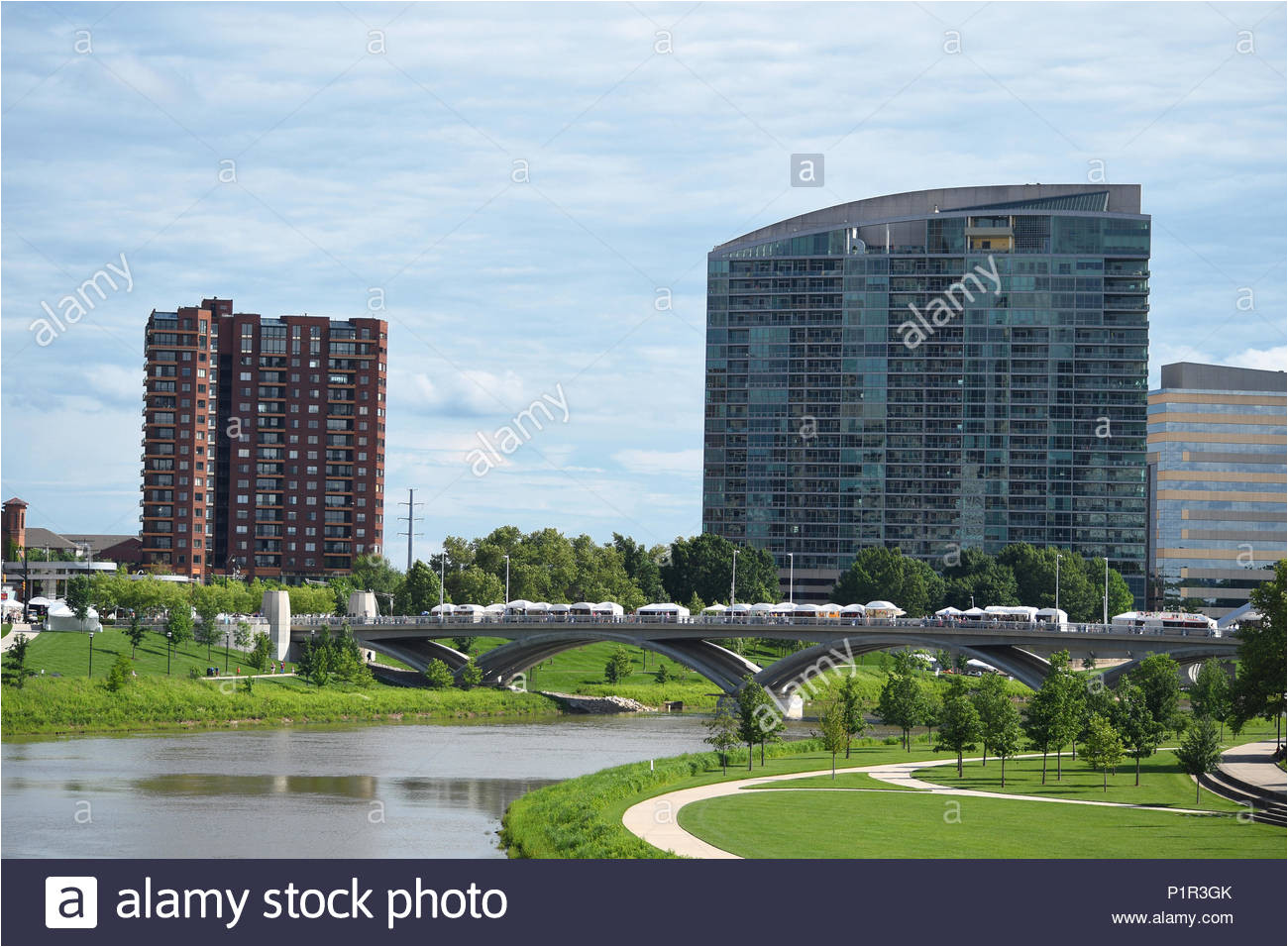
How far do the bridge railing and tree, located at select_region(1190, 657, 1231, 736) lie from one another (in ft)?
56.7

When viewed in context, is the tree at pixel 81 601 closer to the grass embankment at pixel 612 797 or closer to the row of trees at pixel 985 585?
the grass embankment at pixel 612 797

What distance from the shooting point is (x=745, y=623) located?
5103 inches

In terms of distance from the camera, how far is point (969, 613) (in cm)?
13075

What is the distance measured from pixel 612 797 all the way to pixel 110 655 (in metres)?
67.8

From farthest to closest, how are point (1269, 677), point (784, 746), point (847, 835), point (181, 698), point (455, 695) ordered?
point (455, 695), point (181, 698), point (784, 746), point (1269, 677), point (847, 835)

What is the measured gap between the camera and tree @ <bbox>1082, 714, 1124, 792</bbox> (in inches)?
2472

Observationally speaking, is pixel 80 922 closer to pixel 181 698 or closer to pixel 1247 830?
pixel 1247 830

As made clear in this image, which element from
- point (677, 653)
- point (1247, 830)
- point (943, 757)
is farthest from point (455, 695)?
point (1247, 830)

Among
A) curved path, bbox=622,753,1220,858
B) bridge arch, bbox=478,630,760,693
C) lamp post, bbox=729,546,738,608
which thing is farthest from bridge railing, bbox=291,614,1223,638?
curved path, bbox=622,753,1220,858

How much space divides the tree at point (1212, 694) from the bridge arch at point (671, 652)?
135ft

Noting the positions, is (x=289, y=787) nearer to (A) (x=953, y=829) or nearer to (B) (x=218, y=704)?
(A) (x=953, y=829)

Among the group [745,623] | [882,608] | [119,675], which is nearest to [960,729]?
[119,675]

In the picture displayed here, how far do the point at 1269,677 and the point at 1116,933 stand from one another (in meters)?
31.5

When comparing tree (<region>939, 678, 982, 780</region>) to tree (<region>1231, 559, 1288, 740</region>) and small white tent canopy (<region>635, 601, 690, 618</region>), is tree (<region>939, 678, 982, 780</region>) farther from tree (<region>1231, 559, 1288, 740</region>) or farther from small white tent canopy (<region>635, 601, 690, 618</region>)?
small white tent canopy (<region>635, 601, 690, 618</region>)
